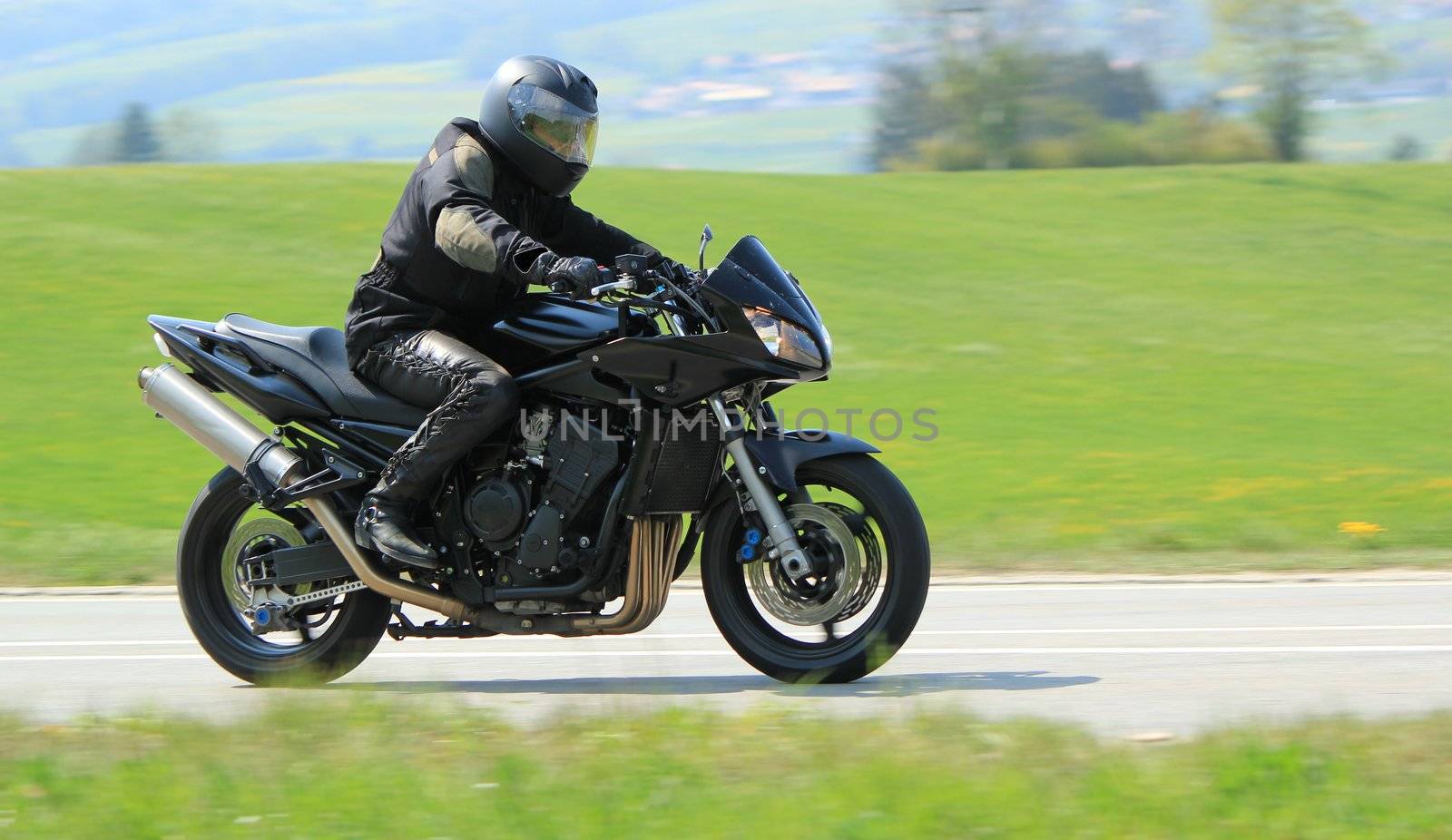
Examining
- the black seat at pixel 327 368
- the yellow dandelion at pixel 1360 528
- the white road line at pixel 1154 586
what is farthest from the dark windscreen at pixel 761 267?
the yellow dandelion at pixel 1360 528

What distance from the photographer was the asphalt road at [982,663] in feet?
16.8

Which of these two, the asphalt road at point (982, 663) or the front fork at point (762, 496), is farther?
the front fork at point (762, 496)

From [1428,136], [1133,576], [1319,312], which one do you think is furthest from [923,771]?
[1428,136]

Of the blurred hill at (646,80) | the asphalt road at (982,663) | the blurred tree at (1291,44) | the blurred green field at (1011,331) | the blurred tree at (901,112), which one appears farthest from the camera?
the blurred tree at (901,112)

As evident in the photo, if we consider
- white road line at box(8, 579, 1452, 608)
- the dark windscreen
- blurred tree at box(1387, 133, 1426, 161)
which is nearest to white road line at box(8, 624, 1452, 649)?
white road line at box(8, 579, 1452, 608)

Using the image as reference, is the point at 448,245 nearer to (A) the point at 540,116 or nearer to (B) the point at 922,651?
(A) the point at 540,116

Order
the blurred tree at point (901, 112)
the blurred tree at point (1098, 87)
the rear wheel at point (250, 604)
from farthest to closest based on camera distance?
the blurred tree at point (901, 112) → the blurred tree at point (1098, 87) → the rear wheel at point (250, 604)

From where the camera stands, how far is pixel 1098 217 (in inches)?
1080

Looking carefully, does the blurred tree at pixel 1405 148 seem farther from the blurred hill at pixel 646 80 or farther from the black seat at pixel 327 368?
the black seat at pixel 327 368

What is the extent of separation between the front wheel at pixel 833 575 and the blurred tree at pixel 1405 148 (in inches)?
1282

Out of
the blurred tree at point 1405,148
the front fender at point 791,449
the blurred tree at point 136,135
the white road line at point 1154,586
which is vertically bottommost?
the white road line at point 1154,586

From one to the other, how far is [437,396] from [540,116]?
3.15ft

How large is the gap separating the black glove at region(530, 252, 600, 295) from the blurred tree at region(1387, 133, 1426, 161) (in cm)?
3300

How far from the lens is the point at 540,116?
5539mm
